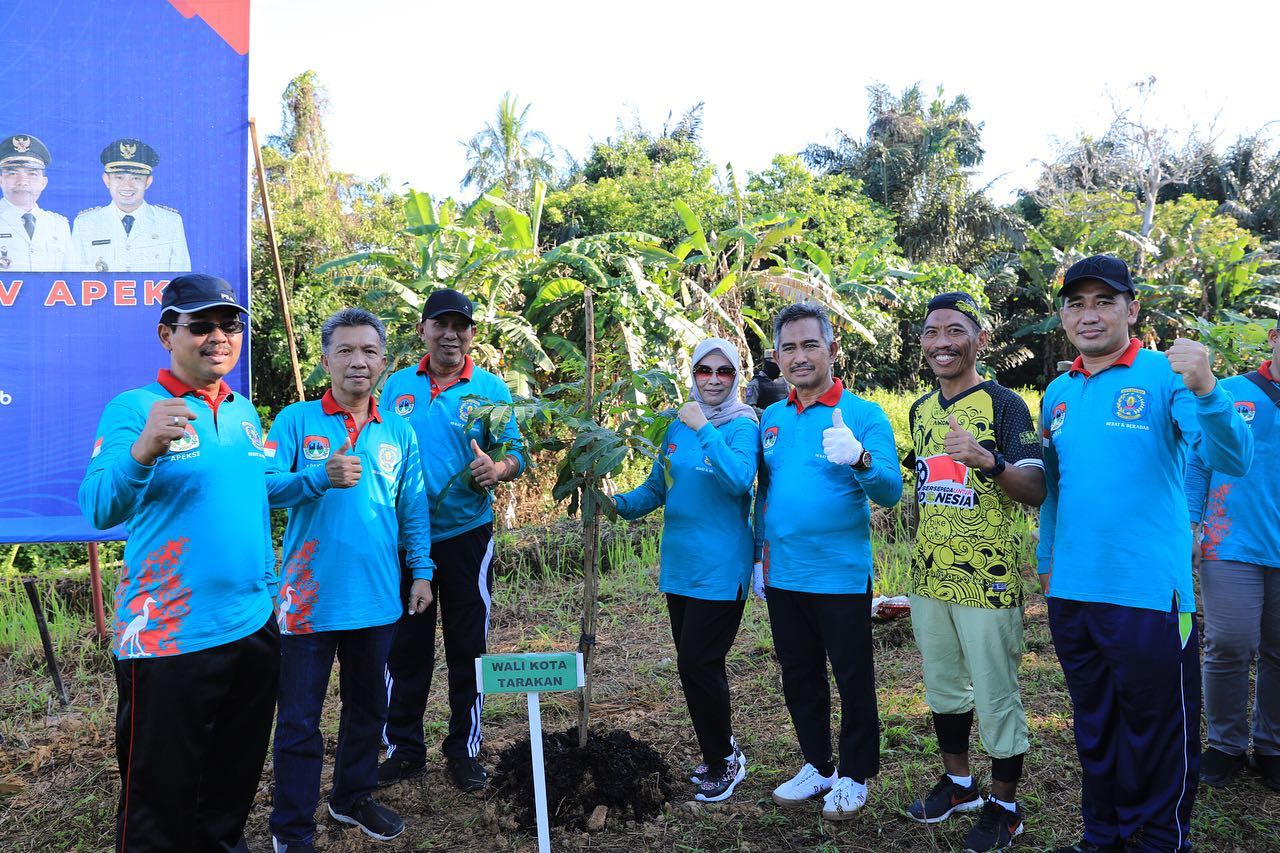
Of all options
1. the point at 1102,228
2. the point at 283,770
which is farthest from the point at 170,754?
the point at 1102,228

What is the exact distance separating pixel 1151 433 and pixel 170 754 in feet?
10.2

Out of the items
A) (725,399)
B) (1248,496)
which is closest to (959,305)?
(725,399)

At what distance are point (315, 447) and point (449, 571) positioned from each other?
85cm

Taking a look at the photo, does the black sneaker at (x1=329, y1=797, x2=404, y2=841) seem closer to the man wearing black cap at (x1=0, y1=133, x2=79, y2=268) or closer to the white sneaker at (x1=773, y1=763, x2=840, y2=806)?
the white sneaker at (x1=773, y1=763, x2=840, y2=806)

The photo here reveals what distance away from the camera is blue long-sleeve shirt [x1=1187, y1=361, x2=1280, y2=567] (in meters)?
3.48

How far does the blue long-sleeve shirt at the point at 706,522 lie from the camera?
3.41 metres

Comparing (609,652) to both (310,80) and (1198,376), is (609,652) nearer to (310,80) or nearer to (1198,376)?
(1198,376)

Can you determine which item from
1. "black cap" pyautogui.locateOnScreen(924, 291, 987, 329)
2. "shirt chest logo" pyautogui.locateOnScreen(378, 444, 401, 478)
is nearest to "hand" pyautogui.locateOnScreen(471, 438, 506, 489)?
"shirt chest logo" pyautogui.locateOnScreen(378, 444, 401, 478)

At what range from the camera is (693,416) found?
3254 mm

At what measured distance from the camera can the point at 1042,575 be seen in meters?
3.13

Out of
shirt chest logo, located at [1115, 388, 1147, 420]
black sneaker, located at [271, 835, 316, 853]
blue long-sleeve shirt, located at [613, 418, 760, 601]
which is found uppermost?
shirt chest logo, located at [1115, 388, 1147, 420]

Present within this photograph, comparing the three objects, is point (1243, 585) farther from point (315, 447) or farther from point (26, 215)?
point (26, 215)

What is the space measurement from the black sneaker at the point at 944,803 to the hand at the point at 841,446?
1316mm

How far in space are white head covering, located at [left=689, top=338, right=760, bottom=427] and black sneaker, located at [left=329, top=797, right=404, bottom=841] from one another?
1.95 meters
